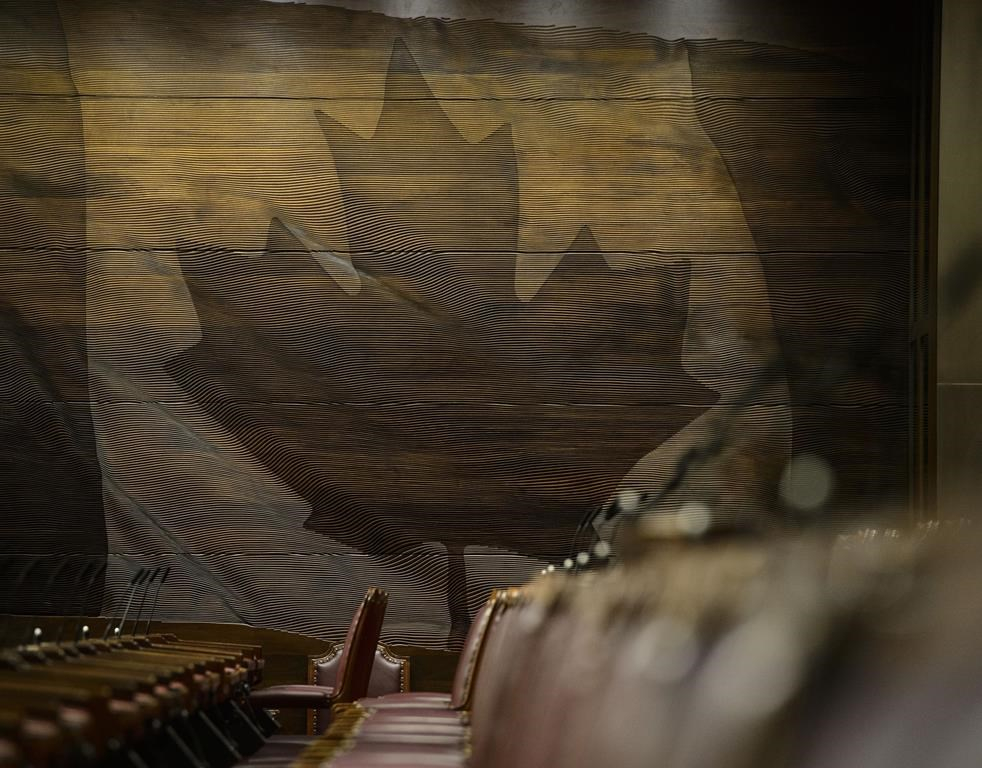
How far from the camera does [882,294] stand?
18.9 ft

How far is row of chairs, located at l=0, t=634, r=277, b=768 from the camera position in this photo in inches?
48.4

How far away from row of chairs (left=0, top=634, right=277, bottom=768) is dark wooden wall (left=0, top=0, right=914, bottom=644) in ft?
6.75

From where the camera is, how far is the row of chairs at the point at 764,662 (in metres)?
0.32

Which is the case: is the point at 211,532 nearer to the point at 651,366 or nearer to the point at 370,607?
the point at 370,607

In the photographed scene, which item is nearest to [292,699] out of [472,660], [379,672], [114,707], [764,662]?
[379,672]

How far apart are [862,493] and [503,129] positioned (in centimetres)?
269

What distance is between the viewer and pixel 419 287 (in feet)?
18.7

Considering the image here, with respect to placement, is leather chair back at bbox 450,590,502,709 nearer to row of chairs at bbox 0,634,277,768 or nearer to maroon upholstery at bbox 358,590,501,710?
maroon upholstery at bbox 358,590,501,710

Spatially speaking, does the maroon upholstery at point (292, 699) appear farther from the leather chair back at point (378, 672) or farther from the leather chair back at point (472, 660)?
the leather chair back at point (378, 672)

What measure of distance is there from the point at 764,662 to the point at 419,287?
5.33 m

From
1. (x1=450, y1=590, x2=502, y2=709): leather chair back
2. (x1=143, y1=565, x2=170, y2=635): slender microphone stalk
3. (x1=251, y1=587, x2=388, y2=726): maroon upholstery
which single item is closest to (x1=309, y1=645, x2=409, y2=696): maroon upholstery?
(x1=251, y1=587, x2=388, y2=726): maroon upholstery

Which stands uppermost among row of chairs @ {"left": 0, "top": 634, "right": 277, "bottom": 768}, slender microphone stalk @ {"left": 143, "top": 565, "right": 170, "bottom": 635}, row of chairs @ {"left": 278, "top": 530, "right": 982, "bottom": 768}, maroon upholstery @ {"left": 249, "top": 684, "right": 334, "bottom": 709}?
row of chairs @ {"left": 278, "top": 530, "right": 982, "bottom": 768}

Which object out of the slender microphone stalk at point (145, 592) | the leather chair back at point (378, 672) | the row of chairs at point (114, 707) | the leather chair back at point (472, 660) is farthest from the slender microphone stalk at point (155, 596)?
the leather chair back at point (472, 660)

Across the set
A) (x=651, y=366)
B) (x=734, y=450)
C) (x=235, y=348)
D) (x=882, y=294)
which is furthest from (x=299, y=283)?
(x=882, y=294)
